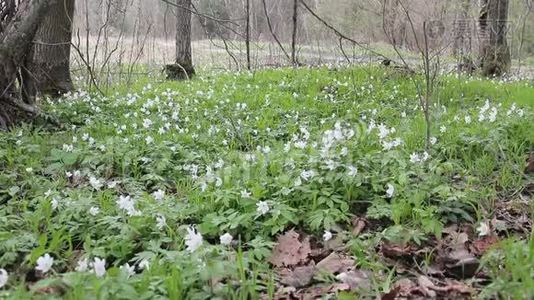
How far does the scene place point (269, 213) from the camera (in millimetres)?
2988

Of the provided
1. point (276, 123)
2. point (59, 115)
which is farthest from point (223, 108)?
point (59, 115)

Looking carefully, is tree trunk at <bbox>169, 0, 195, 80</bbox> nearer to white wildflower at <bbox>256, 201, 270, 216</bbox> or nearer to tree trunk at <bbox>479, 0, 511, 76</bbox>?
tree trunk at <bbox>479, 0, 511, 76</bbox>

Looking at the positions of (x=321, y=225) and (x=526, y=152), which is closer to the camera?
(x=321, y=225)

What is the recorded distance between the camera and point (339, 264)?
8.16 ft

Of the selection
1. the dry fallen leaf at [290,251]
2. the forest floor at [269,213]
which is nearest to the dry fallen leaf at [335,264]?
the forest floor at [269,213]

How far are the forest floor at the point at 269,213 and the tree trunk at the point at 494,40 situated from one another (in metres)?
8.19

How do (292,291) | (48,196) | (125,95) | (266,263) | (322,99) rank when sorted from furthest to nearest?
(125,95)
(322,99)
(48,196)
(266,263)
(292,291)

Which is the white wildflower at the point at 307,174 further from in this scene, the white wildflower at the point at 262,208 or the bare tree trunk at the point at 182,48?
the bare tree trunk at the point at 182,48

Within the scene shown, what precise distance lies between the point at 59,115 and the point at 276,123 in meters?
2.62

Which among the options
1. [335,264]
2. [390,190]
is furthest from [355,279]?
[390,190]

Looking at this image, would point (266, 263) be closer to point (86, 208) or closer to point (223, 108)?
point (86, 208)

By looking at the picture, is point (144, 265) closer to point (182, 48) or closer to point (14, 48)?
point (14, 48)

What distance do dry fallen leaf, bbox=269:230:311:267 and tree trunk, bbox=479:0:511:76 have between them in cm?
1110

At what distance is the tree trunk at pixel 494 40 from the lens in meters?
12.2
